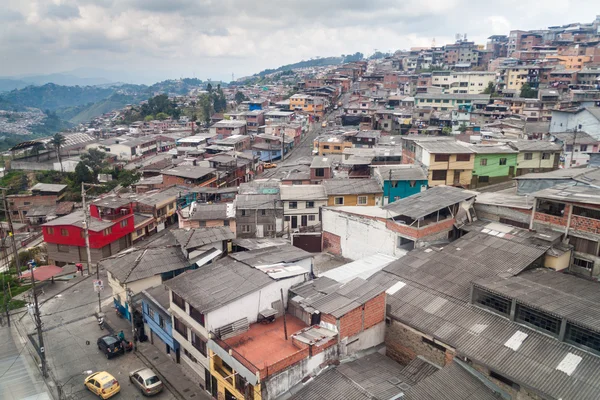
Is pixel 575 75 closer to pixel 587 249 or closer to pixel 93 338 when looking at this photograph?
pixel 587 249

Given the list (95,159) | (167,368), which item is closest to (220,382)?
(167,368)

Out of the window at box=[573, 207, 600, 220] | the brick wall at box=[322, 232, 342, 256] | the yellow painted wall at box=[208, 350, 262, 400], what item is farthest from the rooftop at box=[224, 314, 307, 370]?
the window at box=[573, 207, 600, 220]

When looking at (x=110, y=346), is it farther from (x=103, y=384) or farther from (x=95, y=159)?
(x=95, y=159)

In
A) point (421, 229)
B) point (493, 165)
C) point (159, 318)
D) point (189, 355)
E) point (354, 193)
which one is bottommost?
point (189, 355)

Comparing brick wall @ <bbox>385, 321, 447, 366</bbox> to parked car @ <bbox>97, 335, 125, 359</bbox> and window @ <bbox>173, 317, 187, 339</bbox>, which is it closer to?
window @ <bbox>173, 317, 187, 339</bbox>

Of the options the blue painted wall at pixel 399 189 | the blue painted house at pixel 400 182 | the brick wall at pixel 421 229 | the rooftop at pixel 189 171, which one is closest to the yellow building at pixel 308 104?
the rooftop at pixel 189 171
